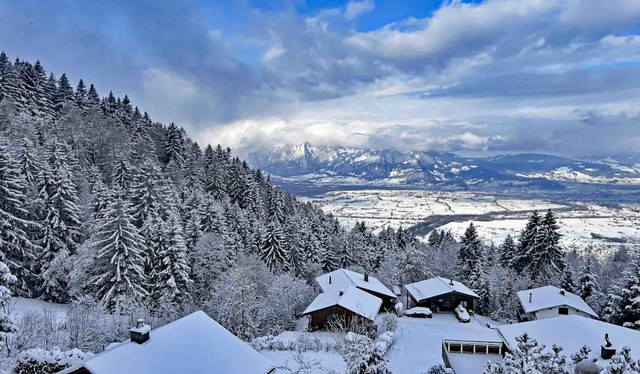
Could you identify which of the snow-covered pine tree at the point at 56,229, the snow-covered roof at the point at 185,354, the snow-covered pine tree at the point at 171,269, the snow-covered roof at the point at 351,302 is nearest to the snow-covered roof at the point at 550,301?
the snow-covered roof at the point at 351,302

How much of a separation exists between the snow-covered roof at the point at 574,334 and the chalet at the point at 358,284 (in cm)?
2084

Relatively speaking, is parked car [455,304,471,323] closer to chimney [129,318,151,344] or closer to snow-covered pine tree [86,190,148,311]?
snow-covered pine tree [86,190,148,311]

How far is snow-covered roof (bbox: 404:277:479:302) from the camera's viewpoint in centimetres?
4409

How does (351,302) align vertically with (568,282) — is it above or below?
above

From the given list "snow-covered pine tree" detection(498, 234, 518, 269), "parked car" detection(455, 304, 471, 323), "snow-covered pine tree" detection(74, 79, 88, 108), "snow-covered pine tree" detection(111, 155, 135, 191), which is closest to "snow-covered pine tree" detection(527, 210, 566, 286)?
"snow-covered pine tree" detection(498, 234, 518, 269)

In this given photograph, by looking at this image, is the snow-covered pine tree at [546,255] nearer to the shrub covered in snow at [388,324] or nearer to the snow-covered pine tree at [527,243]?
the snow-covered pine tree at [527,243]

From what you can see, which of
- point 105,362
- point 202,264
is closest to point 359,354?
point 105,362

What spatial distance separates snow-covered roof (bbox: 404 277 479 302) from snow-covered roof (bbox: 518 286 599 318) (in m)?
6.20

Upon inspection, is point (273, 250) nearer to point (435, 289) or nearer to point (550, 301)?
point (435, 289)

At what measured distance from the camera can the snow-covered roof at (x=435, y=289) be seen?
44094 millimetres

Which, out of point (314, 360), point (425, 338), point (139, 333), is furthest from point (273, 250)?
point (139, 333)

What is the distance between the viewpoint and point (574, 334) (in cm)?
1959

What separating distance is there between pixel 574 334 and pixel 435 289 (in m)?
26.6

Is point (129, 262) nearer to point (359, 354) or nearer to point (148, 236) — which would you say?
point (148, 236)
